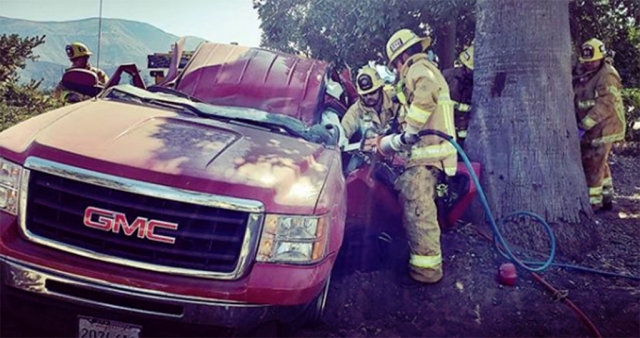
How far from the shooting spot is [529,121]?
483 centimetres

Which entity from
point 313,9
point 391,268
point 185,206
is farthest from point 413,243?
point 313,9

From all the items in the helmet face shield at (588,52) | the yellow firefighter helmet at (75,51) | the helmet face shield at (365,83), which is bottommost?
the yellow firefighter helmet at (75,51)

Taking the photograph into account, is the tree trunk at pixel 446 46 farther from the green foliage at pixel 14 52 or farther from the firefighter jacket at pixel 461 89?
the green foliage at pixel 14 52

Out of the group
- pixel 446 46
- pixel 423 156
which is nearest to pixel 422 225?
pixel 423 156

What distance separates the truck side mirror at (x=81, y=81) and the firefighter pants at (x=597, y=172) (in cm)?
562

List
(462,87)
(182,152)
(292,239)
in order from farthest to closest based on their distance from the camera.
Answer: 1. (462,87)
2. (182,152)
3. (292,239)

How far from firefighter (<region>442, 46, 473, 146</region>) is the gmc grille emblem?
4.43m

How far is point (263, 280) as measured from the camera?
2449 mm

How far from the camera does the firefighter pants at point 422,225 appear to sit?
13.3 ft

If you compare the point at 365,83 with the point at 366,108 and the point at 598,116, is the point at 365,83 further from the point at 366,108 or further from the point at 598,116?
the point at 598,116

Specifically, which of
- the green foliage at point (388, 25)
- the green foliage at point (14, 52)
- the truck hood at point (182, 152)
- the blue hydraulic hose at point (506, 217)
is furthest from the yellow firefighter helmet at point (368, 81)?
the green foliage at point (14, 52)

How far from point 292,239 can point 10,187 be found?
1.36m

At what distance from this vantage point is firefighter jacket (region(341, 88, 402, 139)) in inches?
189

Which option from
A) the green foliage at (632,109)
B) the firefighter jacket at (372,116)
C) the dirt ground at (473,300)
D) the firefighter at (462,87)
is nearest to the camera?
the dirt ground at (473,300)
